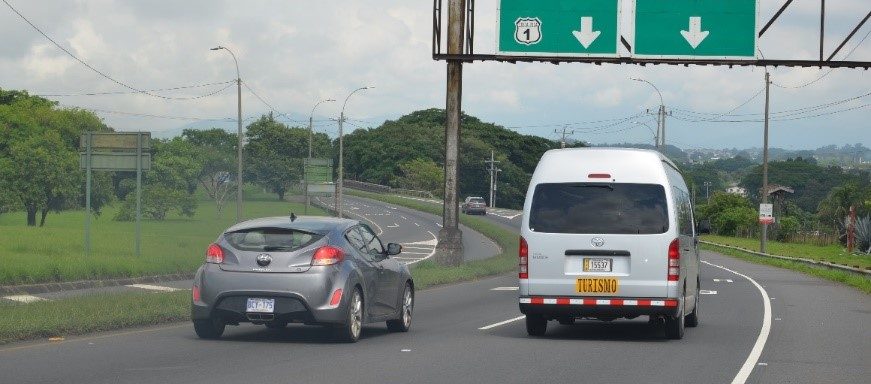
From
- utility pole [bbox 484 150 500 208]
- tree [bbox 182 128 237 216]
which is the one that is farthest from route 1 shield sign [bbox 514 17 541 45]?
utility pole [bbox 484 150 500 208]

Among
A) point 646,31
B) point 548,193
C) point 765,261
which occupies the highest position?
point 646,31

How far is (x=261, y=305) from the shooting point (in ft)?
48.4

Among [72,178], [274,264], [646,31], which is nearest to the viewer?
[274,264]

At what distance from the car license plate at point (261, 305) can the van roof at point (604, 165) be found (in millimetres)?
3912

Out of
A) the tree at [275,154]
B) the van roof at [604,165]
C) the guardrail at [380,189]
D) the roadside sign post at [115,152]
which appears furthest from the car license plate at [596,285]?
the guardrail at [380,189]

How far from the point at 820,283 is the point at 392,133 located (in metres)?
110

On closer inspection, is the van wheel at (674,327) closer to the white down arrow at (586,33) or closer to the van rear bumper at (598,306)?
the van rear bumper at (598,306)

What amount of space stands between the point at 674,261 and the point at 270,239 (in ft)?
16.4

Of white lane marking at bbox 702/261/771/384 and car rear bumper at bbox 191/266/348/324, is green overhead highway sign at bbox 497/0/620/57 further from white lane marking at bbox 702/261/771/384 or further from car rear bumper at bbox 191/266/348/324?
car rear bumper at bbox 191/266/348/324

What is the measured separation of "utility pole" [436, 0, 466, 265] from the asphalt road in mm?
14016

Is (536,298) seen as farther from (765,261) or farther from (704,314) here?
(765,261)

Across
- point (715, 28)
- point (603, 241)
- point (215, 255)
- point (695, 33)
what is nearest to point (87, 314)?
point (215, 255)

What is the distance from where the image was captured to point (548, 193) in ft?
53.7

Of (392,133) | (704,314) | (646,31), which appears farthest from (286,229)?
(392,133)
